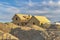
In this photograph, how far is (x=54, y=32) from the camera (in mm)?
41312

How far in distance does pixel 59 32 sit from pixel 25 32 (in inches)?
296

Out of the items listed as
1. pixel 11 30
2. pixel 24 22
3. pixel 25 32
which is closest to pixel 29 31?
pixel 25 32

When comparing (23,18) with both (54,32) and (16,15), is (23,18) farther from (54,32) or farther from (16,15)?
(54,32)

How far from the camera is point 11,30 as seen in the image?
42.4 meters

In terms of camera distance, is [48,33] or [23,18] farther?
[23,18]

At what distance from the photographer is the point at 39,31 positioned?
136ft

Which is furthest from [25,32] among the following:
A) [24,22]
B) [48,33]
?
[24,22]

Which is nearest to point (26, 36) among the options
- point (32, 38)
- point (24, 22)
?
point (32, 38)

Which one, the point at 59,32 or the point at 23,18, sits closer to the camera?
the point at 59,32

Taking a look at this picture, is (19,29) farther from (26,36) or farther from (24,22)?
(24,22)

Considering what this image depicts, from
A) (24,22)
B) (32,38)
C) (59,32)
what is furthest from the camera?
(24,22)

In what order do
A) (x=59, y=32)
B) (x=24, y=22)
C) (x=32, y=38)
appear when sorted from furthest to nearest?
1. (x=24, y=22)
2. (x=59, y=32)
3. (x=32, y=38)

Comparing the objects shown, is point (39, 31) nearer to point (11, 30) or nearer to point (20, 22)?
point (11, 30)

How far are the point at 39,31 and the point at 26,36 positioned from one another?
343 cm
